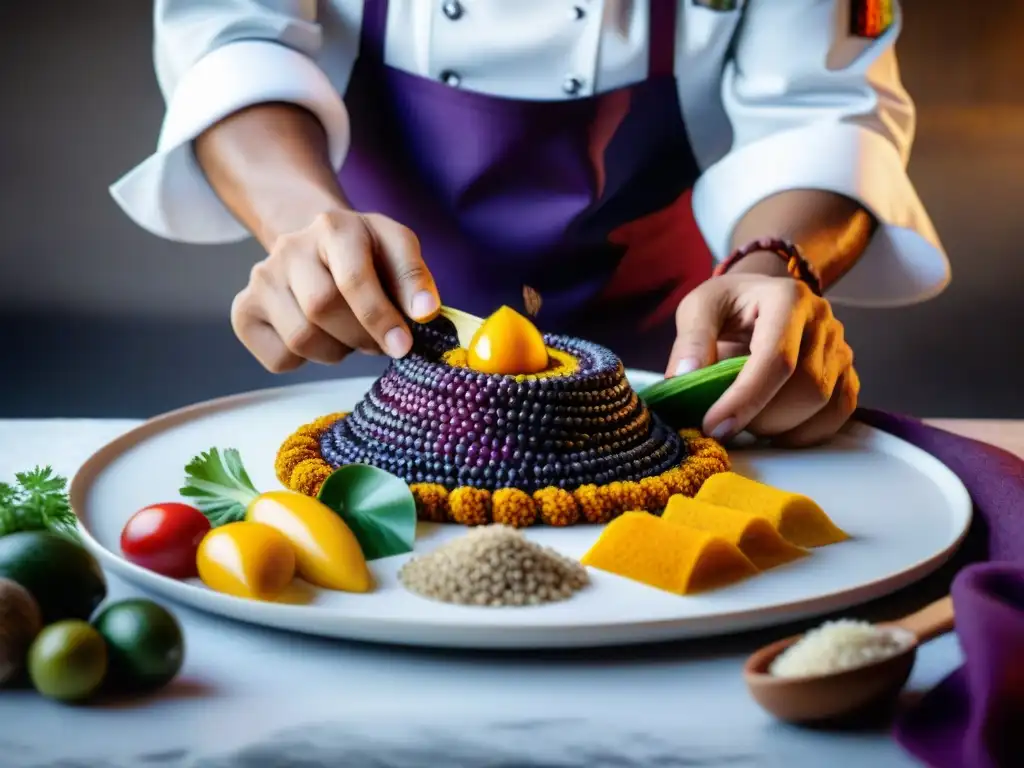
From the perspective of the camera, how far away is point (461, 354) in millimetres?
1141

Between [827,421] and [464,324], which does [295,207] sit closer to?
[464,324]

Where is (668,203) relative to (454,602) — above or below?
above

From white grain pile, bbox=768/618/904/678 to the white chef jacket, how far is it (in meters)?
0.94

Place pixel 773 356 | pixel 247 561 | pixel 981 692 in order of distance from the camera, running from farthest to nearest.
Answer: pixel 773 356 < pixel 247 561 < pixel 981 692

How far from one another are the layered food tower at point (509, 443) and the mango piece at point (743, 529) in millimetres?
101

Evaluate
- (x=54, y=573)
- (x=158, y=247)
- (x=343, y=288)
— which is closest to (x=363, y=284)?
(x=343, y=288)

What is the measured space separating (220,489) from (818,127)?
962 millimetres

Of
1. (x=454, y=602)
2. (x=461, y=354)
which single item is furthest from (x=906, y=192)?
(x=454, y=602)

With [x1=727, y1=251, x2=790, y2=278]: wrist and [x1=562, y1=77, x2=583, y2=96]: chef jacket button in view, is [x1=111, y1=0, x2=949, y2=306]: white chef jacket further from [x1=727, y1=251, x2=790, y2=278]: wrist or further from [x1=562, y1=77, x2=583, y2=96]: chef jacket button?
[x1=727, y1=251, x2=790, y2=278]: wrist

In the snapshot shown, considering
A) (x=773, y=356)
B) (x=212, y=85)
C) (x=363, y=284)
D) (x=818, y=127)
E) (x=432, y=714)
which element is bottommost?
(x=432, y=714)

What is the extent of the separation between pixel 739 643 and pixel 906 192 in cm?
98

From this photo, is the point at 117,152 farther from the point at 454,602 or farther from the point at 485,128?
the point at 454,602

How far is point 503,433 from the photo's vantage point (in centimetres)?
104

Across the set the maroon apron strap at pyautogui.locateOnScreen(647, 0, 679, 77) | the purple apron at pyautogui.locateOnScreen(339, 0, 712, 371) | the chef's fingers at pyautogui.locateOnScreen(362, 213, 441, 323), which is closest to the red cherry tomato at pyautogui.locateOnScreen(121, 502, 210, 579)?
the chef's fingers at pyautogui.locateOnScreen(362, 213, 441, 323)
